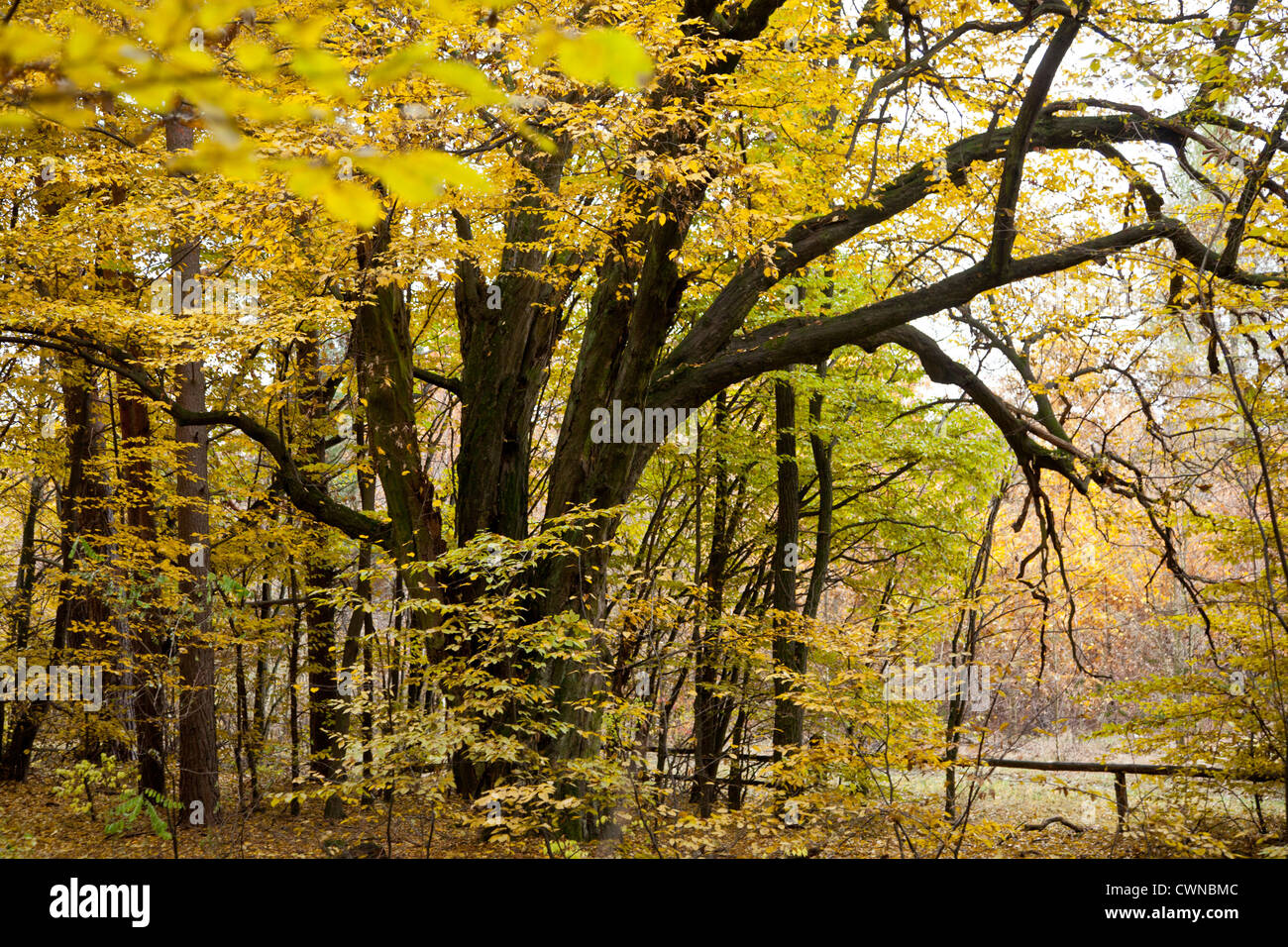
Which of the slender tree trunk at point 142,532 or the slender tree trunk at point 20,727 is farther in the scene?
the slender tree trunk at point 20,727

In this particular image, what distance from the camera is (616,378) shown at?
21.4 ft

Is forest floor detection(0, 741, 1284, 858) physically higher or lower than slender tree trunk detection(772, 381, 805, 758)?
lower

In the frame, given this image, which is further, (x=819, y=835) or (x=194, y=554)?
(x=194, y=554)

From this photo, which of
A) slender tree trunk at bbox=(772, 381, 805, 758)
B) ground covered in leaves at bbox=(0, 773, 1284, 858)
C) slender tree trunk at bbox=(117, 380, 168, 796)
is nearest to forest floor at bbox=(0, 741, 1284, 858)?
ground covered in leaves at bbox=(0, 773, 1284, 858)

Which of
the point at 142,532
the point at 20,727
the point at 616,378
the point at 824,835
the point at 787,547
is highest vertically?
the point at 616,378

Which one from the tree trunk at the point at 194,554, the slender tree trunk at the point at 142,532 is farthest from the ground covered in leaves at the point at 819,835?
the slender tree trunk at the point at 142,532

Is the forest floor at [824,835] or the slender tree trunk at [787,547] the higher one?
the slender tree trunk at [787,547]

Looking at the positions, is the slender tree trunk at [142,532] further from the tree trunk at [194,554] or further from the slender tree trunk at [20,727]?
the slender tree trunk at [20,727]

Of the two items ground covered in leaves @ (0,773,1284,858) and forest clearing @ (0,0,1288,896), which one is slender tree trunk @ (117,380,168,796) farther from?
ground covered in leaves @ (0,773,1284,858)

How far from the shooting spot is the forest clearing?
4719 millimetres

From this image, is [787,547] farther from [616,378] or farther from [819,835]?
[819,835]

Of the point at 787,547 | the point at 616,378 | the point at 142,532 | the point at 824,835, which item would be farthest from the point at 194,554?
the point at 824,835

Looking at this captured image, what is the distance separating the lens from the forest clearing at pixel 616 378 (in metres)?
4.72
